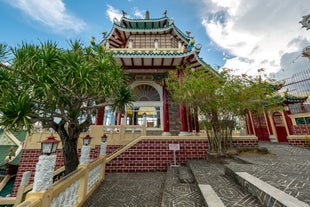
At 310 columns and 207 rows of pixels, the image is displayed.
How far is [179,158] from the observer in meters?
6.53

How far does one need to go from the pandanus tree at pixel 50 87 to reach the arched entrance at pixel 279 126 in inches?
535

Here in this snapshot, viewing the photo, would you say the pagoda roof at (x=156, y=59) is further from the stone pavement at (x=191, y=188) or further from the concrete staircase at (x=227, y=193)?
the concrete staircase at (x=227, y=193)

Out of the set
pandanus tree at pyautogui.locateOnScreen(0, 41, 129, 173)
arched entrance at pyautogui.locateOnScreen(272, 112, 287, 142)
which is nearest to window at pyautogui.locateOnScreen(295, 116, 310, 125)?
arched entrance at pyautogui.locateOnScreen(272, 112, 287, 142)

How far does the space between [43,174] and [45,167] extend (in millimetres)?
115

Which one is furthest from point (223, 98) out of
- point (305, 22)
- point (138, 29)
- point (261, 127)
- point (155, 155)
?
point (261, 127)

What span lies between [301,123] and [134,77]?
1134 centimetres

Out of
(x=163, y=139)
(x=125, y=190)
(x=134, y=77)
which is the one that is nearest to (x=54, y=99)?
(x=125, y=190)

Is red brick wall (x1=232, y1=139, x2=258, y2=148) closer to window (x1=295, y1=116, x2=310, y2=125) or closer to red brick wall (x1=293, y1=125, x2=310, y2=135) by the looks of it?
red brick wall (x1=293, y1=125, x2=310, y2=135)

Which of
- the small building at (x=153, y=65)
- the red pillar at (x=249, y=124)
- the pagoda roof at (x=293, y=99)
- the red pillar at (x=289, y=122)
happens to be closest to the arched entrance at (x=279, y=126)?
the red pillar at (x=289, y=122)

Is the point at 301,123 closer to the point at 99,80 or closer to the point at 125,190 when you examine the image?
the point at 125,190

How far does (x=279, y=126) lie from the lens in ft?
36.3

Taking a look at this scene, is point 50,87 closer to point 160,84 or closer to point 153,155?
point 153,155

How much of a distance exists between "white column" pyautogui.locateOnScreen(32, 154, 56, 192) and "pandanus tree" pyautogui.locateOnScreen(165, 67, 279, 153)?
4877 millimetres

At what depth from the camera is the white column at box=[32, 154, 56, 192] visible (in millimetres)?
2197
